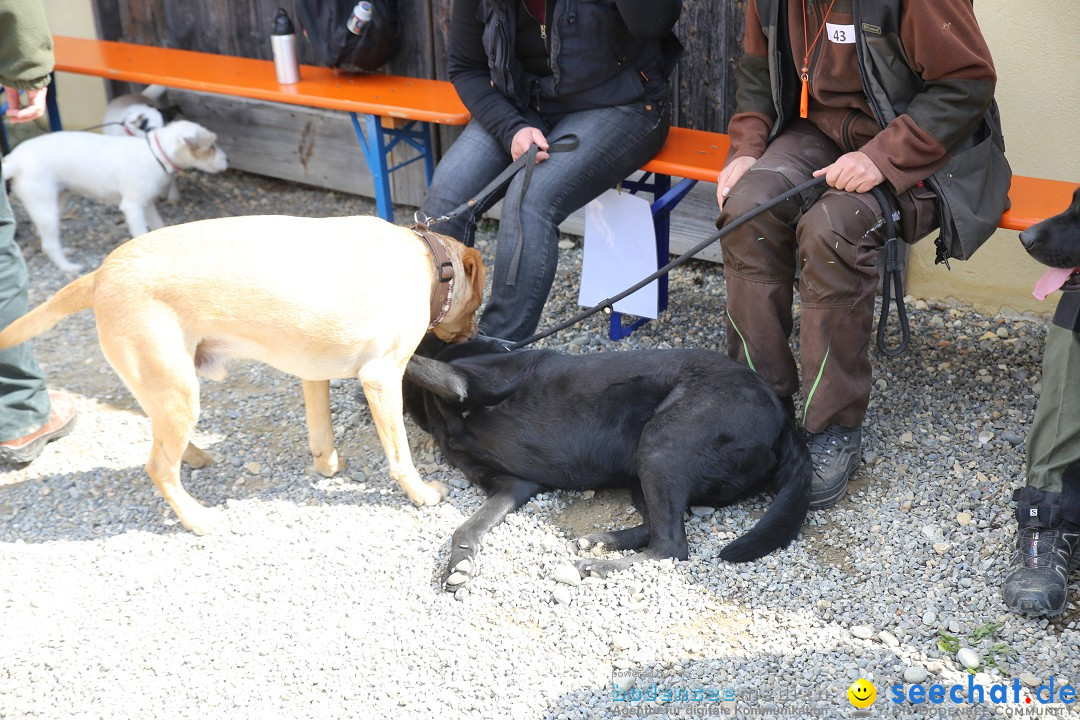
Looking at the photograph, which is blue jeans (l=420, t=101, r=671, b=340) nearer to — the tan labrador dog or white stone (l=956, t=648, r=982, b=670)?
the tan labrador dog

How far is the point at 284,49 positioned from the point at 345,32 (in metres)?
0.31

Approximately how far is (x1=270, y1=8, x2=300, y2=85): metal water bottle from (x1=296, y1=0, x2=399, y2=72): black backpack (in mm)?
129

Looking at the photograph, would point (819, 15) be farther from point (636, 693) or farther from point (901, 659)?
point (636, 693)

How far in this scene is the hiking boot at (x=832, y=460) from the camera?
2.80 metres

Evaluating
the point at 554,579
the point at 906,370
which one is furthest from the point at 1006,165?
the point at 554,579

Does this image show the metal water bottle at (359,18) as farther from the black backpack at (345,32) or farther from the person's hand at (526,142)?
the person's hand at (526,142)

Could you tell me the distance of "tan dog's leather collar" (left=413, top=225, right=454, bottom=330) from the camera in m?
2.82

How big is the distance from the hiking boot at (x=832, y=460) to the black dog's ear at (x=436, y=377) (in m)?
1.08

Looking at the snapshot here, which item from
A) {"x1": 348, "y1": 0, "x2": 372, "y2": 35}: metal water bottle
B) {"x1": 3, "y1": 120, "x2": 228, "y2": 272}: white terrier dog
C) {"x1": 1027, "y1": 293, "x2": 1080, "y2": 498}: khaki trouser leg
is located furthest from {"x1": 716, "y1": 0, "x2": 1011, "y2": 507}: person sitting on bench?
{"x1": 3, "y1": 120, "x2": 228, "y2": 272}: white terrier dog

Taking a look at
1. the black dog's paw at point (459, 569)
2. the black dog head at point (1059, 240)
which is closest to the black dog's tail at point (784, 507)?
the black dog's paw at point (459, 569)

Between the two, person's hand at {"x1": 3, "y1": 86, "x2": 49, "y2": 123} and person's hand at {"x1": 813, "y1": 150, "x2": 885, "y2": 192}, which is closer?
person's hand at {"x1": 813, "y1": 150, "x2": 885, "y2": 192}

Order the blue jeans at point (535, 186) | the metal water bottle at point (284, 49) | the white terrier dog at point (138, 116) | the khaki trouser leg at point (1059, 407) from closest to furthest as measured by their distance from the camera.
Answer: the khaki trouser leg at point (1059, 407) < the blue jeans at point (535, 186) < the metal water bottle at point (284, 49) < the white terrier dog at point (138, 116)

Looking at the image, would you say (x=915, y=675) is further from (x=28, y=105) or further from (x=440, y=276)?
(x=28, y=105)

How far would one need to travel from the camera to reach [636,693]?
2.15 metres
